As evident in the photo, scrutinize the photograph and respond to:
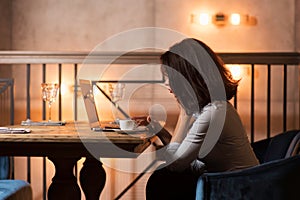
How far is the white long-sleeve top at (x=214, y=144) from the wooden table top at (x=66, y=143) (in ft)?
0.60

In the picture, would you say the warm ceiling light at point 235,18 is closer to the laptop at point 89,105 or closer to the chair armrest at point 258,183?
the laptop at point 89,105

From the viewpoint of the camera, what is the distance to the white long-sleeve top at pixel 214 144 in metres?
2.18

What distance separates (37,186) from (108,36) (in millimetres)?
1852

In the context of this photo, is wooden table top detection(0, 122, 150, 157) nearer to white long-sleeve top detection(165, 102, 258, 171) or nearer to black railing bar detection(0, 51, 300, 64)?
white long-sleeve top detection(165, 102, 258, 171)

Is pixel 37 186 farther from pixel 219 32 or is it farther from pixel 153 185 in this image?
pixel 153 185

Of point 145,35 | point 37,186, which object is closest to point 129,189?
point 37,186

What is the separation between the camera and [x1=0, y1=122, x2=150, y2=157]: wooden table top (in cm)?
206

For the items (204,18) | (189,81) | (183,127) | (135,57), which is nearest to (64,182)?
→ (183,127)

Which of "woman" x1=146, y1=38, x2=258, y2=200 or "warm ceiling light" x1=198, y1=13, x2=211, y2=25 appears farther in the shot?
"warm ceiling light" x1=198, y1=13, x2=211, y2=25

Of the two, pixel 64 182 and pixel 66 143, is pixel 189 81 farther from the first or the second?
pixel 64 182

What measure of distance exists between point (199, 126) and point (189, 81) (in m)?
0.21

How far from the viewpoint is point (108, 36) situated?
19.0ft

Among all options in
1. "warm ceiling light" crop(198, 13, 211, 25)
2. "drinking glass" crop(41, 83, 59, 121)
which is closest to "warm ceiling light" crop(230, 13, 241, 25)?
"warm ceiling light" crop(198, 13, 211, 25)

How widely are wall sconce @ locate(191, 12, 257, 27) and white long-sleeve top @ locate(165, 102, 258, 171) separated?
3482 millimetres
